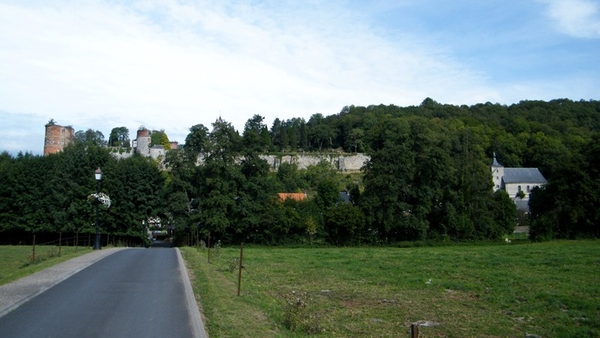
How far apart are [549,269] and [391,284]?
7153 millimetres

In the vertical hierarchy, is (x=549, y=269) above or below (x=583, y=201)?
below

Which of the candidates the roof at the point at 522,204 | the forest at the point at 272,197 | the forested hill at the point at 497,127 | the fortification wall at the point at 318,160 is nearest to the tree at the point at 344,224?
the forest at the point at 272,197

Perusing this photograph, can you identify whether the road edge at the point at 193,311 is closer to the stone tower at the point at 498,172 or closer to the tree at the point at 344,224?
the tree at the point at 344,224

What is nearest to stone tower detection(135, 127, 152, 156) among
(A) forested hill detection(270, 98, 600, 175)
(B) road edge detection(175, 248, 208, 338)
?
(A) forested hill detection(270, 98, 600, 175)

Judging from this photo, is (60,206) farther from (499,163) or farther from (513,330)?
(499,163)

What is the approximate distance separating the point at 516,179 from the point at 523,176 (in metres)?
1.92

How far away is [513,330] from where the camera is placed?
9414mm

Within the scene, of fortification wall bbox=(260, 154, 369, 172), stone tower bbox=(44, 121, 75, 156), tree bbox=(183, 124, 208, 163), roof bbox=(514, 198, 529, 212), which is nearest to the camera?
tree bbox=(183, 124, 208, 163)

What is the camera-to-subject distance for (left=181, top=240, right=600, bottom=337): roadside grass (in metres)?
9.19

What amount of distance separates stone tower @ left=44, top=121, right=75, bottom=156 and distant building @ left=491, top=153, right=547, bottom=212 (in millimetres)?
86680

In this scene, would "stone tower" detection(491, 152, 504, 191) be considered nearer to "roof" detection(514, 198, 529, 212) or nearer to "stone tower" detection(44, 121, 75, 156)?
"roof" detection(514, 198, 529, 212)

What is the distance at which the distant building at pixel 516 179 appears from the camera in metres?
107

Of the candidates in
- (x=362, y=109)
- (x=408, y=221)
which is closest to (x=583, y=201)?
(x=408, y=221)

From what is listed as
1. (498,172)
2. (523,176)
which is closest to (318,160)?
(498,172)
